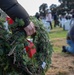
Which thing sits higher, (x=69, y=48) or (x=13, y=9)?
(x=13, y=9)

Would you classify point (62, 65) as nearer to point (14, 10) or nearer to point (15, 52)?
point (15, 52)

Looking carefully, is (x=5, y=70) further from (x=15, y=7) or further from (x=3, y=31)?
(x=15, y=7)

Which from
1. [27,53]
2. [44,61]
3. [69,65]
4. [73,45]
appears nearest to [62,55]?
[73,45]

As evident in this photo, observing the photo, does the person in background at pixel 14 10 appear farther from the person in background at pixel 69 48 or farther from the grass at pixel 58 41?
the grass at pixel 58 41

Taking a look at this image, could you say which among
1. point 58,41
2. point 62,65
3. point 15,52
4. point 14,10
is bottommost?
point 58,41

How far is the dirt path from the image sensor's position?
18.4 feet

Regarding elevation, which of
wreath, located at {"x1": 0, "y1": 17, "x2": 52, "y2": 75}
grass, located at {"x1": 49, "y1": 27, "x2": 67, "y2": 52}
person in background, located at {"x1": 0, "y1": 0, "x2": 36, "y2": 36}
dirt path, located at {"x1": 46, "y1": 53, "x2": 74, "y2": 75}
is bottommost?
grass, located at {"x1": 49, "y1": 27, "x2": 67, "y2": 52}

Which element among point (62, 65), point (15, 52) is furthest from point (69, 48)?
point (15, 52)

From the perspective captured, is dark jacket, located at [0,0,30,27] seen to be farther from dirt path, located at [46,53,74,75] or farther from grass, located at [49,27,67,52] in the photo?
grass, located at [49,27,67,52]

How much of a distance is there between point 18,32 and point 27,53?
35 centimetres

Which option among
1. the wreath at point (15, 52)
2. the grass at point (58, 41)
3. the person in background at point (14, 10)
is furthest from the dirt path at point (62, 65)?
the person in background at point (14, 10)

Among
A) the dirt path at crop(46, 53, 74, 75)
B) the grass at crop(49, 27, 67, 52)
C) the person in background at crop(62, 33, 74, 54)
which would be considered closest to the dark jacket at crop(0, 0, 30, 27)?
the dirt path at crop(46, 53, 74, 75)

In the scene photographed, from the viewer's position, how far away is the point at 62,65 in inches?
246

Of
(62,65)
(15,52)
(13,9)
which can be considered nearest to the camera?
(13,9)
